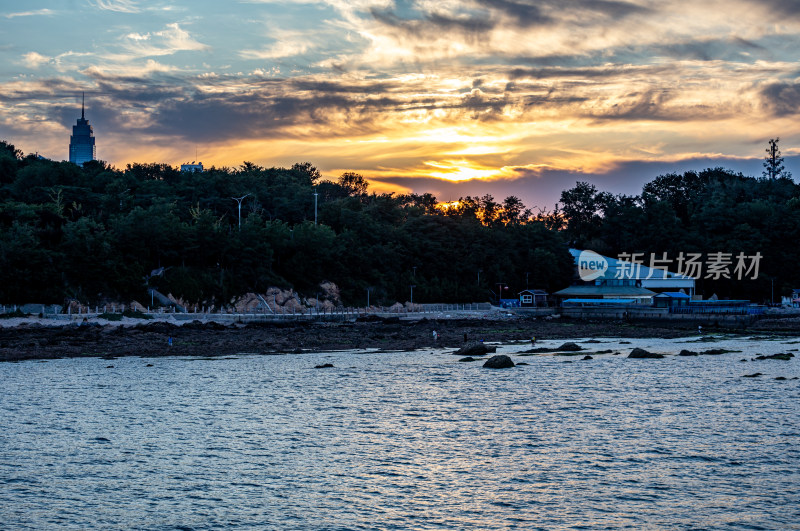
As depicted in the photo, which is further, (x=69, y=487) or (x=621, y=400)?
(x=621, y=400)

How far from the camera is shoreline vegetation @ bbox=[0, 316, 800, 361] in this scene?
59.0m

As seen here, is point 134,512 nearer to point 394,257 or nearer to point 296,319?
point 296,319

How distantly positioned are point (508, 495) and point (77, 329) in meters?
62.8

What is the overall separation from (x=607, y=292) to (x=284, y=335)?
254ft

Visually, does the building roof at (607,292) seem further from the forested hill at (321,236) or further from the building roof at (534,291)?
the forested hill at (321,236)

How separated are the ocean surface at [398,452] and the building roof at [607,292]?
300 feet

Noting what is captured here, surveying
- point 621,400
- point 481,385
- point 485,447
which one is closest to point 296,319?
point 481,385

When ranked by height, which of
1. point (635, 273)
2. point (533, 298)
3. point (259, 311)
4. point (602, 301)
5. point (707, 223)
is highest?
point (707, 223)

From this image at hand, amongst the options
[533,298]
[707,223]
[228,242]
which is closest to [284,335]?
[228,242]

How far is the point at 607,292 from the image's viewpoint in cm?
13450

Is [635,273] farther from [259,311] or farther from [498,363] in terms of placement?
[498,363]

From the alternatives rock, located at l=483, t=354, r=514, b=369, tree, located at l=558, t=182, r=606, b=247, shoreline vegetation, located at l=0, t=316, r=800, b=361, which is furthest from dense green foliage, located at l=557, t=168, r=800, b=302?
rock, located at l=483, t=354, r=514, b=369

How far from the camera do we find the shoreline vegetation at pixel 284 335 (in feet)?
193

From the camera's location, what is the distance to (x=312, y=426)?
28.0 meters
